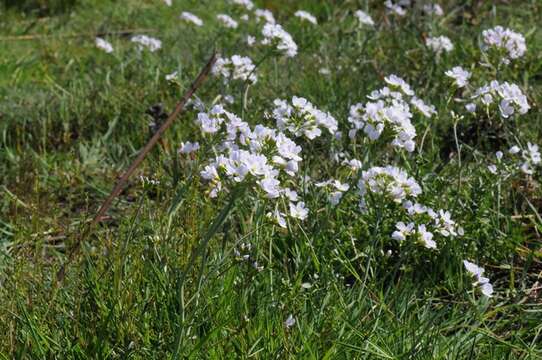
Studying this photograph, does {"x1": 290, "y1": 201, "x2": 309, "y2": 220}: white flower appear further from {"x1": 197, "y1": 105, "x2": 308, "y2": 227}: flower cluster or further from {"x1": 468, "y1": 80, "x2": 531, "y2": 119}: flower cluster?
{"x1": 468, "y1": 80, "x2": 531, "y2": 119}: flower cluster

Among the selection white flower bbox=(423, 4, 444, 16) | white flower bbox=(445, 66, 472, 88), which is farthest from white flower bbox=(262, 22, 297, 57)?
white flower bbox=(423, 4, 444, 16)

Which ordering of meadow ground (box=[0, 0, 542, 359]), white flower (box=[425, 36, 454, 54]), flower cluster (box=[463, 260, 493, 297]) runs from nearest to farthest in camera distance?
meadow ground (box=[0, 0, 542, 359]), flower cluster (box=[463, 260, 493, 297]), white flower (box=[425, 36, 454, 54])

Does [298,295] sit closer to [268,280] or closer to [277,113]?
[268,280]

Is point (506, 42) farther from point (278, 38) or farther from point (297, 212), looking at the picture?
point (297, 212)

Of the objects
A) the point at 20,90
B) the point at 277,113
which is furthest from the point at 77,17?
the point at 277,113

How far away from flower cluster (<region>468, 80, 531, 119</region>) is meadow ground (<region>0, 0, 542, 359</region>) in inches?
0.4

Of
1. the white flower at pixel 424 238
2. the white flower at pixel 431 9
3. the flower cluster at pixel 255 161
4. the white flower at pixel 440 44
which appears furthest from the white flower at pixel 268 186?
the white flower at pixel 431 9

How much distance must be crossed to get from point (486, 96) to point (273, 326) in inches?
45.6

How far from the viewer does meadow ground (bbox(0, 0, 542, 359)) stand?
6.69ft

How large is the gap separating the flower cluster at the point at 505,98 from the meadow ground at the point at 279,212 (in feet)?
0.03

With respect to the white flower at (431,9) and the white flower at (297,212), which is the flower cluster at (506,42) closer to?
the white flower at (297,212)

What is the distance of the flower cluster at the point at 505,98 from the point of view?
2.61 m

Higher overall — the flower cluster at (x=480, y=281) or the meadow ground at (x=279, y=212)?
the flower cluster at (x=480, y=281)

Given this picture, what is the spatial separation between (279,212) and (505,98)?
0.92 metres
